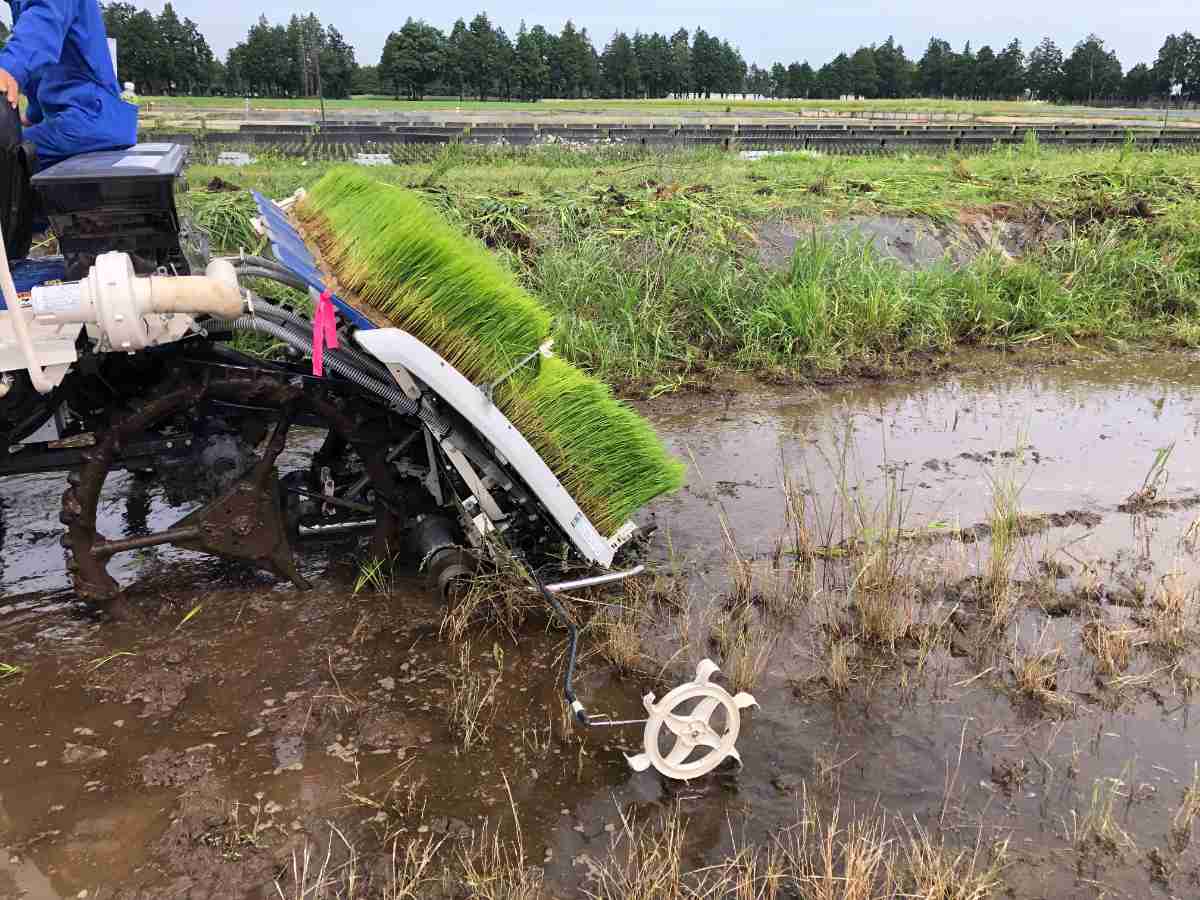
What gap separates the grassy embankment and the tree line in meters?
59.5

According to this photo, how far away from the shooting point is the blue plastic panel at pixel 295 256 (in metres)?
3.12

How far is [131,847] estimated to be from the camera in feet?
8.64

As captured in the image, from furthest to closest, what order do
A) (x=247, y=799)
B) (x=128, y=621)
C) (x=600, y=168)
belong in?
1. (x=600, y=168)
2. (x=128, y=621)
3. (x=247, y=799)

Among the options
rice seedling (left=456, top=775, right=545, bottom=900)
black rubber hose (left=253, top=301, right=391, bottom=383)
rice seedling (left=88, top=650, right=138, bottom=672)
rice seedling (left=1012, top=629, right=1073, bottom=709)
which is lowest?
rice seedling (left=456, top=775, right=545, bottom=900)

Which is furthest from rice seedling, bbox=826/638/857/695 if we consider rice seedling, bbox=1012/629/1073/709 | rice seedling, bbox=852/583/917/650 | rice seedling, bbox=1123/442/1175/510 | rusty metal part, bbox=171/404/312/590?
rice seedling, bbox=1123/442/1175/510

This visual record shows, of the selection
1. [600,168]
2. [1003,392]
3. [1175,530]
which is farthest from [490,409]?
[600,168]

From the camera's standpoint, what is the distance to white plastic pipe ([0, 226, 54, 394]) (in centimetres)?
262

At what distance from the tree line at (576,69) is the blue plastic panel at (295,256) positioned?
6520 centimetres

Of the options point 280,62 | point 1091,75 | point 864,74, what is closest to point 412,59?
point 280,62

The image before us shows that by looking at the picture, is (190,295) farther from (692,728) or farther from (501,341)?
(692,728)

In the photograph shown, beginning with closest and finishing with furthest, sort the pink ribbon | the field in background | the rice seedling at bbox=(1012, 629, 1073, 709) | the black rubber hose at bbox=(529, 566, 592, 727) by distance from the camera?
the black rubber hose at bbox=(529, 566, 592, 727)
the pink ribbon
the rice seedling at bbox=(1012, 629, 1073, 709)
the field in background

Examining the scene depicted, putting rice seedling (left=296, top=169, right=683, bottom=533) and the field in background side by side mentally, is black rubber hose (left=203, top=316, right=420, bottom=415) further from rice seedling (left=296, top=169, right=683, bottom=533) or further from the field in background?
the field in background

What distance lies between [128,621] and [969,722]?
10.9 ft

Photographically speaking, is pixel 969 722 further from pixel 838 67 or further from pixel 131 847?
pixel 838 67
